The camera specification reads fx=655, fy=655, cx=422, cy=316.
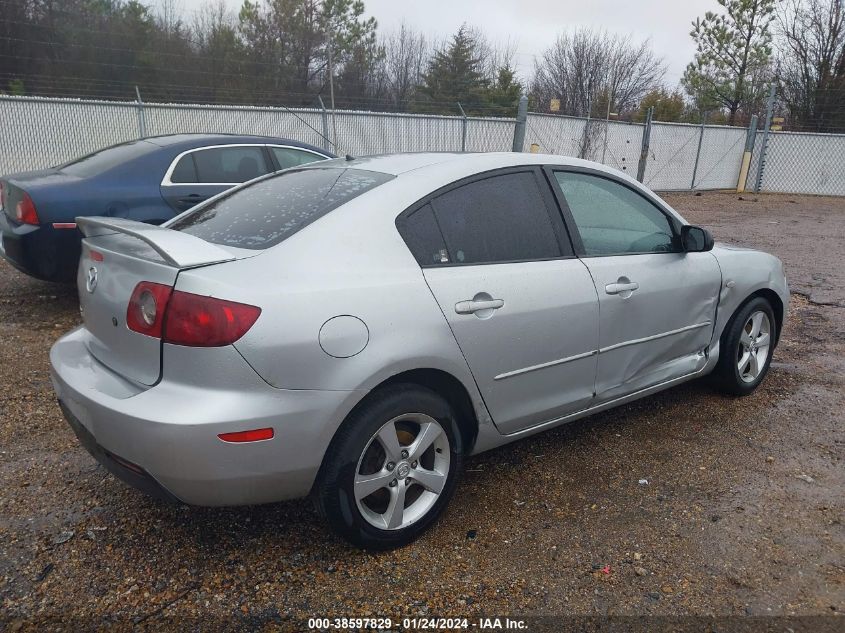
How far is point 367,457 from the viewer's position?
2496 mm

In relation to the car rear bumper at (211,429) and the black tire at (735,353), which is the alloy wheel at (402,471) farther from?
the black tire at (735,353)

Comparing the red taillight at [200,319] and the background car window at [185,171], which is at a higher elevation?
the background car window at [185,171]

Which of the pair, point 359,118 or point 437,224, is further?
point 359,118

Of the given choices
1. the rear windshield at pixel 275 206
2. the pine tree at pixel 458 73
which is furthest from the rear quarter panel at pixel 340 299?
the pine tree at pixel 458 73

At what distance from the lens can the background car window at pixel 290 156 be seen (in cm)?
648

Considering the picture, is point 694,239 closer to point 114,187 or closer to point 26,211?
point 114,187

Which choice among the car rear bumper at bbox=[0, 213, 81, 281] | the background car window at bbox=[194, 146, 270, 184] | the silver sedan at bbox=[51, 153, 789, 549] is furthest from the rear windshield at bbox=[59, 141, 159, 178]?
the silver sedan at bbox=[51, 153, 789, 549]

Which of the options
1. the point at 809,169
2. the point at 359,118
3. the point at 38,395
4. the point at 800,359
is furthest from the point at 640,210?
the point at 809,169

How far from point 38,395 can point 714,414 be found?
13.5 ft

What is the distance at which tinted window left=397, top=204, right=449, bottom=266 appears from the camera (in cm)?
262

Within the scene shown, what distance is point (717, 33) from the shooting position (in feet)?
118

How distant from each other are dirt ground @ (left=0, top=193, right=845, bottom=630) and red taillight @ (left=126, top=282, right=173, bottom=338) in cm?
92

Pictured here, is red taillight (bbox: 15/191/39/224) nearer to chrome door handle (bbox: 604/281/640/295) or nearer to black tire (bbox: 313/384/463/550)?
black tire (bbox: 313/384/463/550)

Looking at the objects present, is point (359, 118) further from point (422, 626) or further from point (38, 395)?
point (422, 626)
